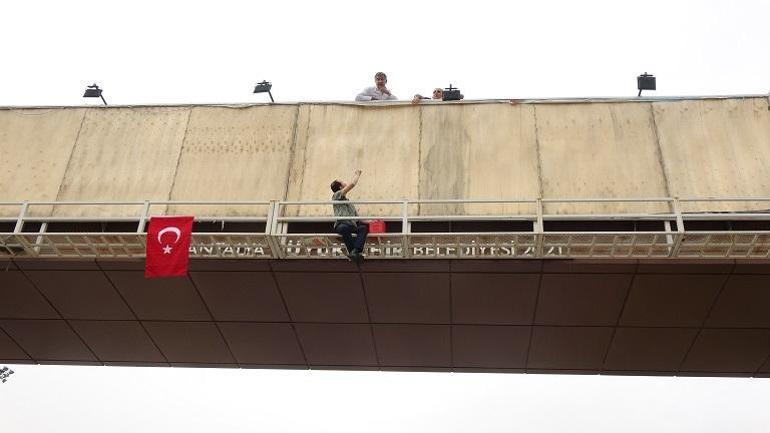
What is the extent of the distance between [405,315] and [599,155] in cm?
586

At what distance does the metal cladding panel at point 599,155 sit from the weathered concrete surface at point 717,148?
0.40m

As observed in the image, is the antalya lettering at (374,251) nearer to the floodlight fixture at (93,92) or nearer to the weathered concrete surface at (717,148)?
the weathered concrete surface at (717,148)

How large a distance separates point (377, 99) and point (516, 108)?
3.40 meters

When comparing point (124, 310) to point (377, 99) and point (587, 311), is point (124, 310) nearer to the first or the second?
point (377, 99)

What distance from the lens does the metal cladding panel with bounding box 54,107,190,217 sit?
17312mm

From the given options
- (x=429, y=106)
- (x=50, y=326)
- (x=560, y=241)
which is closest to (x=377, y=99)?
(x=429, y=106)

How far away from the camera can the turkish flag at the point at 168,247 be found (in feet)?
48.2

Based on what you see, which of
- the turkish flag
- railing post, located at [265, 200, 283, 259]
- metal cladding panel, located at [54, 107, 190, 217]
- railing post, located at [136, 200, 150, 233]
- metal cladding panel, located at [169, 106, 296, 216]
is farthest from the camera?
metal cladding panel, located at [54, 107, 190, 217]

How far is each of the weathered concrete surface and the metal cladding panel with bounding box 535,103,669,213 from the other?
0.40 metres

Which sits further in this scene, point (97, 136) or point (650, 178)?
point (97, 136)

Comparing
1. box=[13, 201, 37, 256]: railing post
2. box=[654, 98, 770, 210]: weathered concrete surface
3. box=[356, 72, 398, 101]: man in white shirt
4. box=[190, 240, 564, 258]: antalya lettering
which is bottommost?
box=[190, 240, 564, 258]: antalya lettering

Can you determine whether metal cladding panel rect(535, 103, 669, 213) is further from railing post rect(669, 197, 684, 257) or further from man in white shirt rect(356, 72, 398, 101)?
man in white shirt rect(356, 72, 398, 101)

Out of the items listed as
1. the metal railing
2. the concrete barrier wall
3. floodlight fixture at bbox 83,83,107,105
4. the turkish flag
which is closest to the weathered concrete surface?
the concrete barrier wall

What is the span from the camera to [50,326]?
61.9ft
